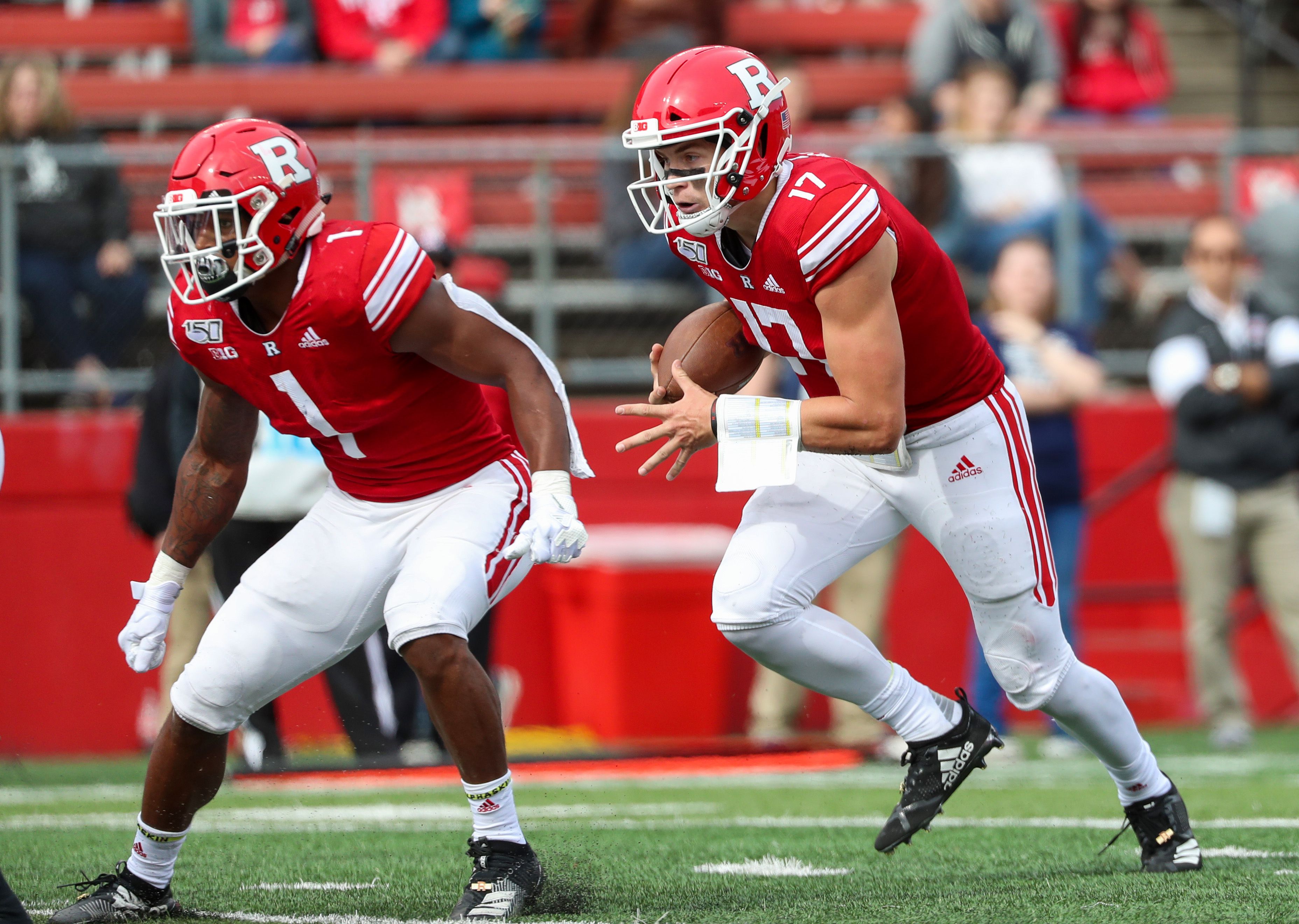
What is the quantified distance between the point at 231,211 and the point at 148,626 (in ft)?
3.32

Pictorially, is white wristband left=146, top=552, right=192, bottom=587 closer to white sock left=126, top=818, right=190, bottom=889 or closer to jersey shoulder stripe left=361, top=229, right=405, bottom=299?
white sock left=126, top=818, right=190, bottom=889

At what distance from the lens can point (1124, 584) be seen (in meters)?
8.21

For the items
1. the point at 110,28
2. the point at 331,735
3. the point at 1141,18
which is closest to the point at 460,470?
the point at 331,735

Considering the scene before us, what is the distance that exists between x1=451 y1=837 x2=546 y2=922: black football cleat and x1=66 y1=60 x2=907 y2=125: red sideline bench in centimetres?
591

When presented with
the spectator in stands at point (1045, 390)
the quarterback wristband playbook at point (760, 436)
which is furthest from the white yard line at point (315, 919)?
the spectator in stands at point (1045, 390)

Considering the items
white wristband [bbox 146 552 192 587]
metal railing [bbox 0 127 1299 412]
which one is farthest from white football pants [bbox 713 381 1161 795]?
metal railing [bbox 0 127 1299 412]

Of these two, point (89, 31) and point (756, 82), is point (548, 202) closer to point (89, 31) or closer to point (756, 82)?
point (89, 31)

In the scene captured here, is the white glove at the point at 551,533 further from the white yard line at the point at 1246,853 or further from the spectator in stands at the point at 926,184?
the spectator in stands at the point at 926,184

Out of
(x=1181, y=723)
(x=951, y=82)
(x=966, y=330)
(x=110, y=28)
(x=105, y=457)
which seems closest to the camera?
(x=966, y=330)

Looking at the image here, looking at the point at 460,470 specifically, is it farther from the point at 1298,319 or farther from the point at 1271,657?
the point at 1271,657

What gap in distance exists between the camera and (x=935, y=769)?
4020 mm

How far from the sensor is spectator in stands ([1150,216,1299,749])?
289 inches

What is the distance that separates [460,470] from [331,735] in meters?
3.08

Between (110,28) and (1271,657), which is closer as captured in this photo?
(1271,657)
